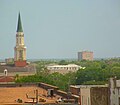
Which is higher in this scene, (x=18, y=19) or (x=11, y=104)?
(x=18, y=19)

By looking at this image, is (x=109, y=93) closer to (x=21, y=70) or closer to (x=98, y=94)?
(x=98, y=94)

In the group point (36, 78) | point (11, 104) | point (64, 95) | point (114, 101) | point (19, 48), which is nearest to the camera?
point (114, 101)

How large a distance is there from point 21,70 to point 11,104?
94.2 meters

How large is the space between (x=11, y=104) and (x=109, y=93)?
578cm

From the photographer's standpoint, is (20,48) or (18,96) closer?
(18,96)

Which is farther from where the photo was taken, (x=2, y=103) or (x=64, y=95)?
(x=64, y=95)

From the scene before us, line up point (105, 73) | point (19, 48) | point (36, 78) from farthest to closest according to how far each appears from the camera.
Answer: point (19, 48) → point (105, 73) → point (36, 78)

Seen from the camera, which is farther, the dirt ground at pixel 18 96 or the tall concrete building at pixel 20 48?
the tall concrete building at pixel 20 48

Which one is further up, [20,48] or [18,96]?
[20,48]

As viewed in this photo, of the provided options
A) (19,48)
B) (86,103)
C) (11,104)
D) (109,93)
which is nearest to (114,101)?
(109,93)

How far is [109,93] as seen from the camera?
76.8 ft

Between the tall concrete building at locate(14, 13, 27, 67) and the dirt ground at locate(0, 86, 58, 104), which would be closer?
the dirt ground at locate(0, 86, 58, 104)

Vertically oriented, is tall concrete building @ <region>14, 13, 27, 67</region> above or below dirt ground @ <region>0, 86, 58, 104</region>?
above

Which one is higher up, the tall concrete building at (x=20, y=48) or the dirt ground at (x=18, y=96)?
the tall concrete building at (x=20, y=48)
